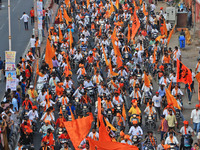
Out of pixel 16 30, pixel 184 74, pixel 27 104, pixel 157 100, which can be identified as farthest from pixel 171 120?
pixel 16 30

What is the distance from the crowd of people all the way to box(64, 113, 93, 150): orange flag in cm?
23

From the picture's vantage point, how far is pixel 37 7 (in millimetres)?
44719

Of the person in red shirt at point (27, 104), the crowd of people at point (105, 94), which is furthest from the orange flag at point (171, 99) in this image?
the person in red shirt at point (27, 104)

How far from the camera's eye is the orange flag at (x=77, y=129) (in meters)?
27.3

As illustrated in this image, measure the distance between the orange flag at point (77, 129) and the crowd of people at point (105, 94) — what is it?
234 mm

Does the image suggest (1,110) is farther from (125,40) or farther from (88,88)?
(125,40)

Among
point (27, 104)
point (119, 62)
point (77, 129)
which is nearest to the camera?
point (77, 129)

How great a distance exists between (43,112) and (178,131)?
5.88 metres

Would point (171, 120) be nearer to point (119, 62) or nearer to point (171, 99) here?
point (171, 99)

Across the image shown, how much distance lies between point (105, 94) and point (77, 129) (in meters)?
5.45

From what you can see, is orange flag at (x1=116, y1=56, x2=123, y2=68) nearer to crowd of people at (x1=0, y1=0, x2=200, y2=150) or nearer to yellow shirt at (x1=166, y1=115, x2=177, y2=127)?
crowd of people at (x1=0, y1=0, x2=200, y2=150)

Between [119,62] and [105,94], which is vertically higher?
[119,62]

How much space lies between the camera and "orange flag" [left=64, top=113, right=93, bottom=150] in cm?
2727

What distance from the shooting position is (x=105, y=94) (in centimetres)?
3262
